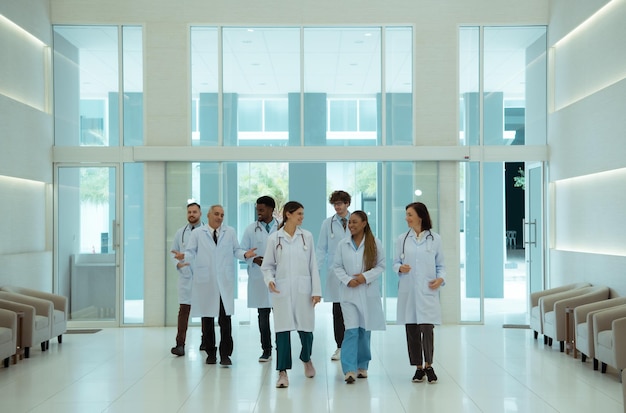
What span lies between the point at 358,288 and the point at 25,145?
21.3 feet

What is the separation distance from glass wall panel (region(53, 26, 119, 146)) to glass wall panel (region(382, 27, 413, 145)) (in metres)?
4.43

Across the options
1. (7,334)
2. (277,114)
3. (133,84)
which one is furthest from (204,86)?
(7,334)

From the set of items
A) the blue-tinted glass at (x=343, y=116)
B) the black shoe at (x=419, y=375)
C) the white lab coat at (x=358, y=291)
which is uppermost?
the blue-tinted glass at (x=343, y=116)

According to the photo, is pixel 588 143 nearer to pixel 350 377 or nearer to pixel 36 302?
pixel 350 377

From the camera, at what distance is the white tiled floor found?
6.56 metres

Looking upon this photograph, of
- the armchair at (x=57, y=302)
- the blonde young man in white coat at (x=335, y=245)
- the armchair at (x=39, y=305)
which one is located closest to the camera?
the blonde young man in white coat at (x=335, y=245)

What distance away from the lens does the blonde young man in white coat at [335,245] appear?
8.77 m

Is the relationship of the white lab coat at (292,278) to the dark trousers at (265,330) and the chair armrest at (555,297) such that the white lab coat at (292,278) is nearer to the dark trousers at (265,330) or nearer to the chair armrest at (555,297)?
the dark trousers at (265,330)

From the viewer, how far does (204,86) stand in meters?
12.5

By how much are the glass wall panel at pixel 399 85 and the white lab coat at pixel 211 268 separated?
463cm

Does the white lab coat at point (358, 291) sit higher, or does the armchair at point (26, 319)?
the white lab coat at point (358, 291)

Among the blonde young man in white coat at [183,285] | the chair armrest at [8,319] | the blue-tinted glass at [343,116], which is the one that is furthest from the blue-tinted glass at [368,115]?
the chair armrest at [8,319]

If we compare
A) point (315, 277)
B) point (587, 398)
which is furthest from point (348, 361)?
point (587, 398)

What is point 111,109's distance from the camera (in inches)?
492
